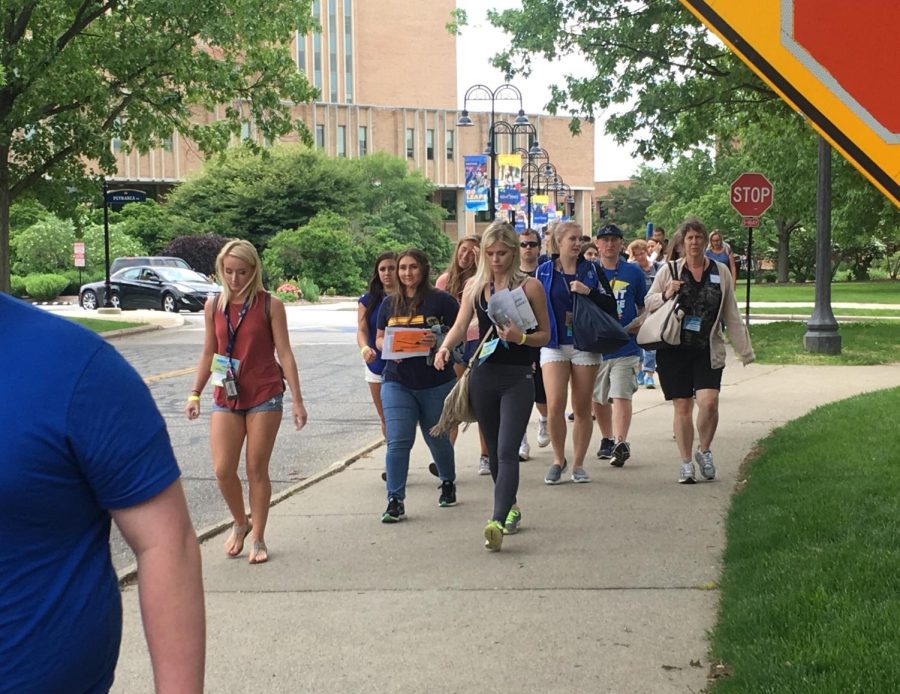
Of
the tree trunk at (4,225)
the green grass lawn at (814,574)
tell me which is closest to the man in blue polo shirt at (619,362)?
the green grass lawn at (814,574)

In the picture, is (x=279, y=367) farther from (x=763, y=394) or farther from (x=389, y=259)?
(x=763, y=394)

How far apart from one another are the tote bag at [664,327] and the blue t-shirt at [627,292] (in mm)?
1121

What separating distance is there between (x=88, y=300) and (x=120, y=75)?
15216 mm

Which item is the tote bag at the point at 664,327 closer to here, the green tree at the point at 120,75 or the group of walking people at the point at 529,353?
the group of walking people at the point at 529,353

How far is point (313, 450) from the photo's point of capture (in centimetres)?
1145

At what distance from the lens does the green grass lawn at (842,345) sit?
18.2 meters

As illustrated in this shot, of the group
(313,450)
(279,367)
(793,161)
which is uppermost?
(793,161)

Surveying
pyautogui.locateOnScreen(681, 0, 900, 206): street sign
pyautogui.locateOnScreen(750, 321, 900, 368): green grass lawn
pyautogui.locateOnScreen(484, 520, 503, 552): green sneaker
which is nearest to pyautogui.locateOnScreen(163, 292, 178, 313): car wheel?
pyautogui.locateOnScreen(750, 321, 900, 368): green grass lawn

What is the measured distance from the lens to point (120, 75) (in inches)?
1053

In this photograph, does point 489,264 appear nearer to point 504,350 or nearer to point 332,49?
point 504,350

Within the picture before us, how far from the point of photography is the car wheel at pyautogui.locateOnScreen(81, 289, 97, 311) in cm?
4002

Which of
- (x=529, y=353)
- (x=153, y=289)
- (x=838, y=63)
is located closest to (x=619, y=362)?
(x=529, y=353)

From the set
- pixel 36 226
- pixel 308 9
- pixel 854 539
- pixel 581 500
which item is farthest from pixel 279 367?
pixel 36 226

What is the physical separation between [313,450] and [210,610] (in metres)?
5.64
